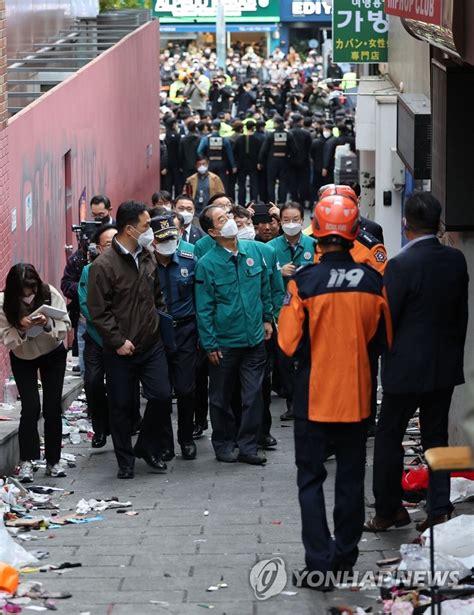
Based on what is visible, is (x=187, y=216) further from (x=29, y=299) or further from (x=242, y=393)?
(x=29, y=299)

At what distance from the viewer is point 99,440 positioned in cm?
1135

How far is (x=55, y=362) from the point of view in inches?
391

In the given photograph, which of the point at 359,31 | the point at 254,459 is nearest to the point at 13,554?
the point at 254,459

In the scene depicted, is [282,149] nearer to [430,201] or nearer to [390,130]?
[390,130]

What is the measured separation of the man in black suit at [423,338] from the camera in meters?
7.84

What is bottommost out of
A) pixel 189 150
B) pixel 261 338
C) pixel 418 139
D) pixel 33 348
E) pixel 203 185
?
pixel 189 150

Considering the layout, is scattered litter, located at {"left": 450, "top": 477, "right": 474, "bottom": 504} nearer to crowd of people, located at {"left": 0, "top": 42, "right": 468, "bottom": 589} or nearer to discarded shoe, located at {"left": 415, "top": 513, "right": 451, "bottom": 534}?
discarded shoe, located at {"left": 415, "top": 513, "right": 451, "bottom": 534}

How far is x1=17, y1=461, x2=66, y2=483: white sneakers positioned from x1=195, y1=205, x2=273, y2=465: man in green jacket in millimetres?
1205

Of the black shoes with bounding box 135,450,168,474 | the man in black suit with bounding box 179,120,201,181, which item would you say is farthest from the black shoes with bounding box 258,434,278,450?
the man in black suit with bounding box 179,120,201,181

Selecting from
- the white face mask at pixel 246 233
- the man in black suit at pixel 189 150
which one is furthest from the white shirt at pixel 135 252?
the man in black suit at pixel 189 150

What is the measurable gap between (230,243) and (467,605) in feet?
14.6

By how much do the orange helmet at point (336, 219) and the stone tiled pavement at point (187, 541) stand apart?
1757 mm

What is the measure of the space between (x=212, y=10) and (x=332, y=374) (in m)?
59.2

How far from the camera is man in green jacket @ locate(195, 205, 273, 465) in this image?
1040cm
